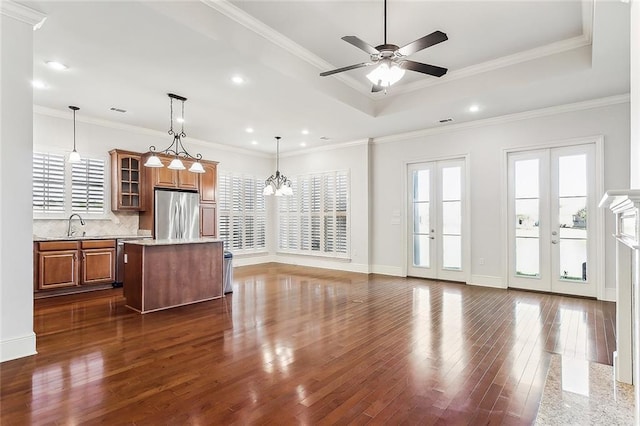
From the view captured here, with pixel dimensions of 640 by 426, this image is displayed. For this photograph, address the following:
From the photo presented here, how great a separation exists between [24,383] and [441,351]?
345cm

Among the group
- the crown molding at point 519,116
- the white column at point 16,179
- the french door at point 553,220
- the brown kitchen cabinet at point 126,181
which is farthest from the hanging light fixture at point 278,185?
the white column at point 16,179

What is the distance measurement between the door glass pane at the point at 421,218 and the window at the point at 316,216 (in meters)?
1.63

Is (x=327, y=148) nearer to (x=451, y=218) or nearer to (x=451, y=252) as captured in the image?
(x=451, y=218)

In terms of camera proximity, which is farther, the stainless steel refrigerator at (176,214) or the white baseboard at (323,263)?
the white baseboard at (323,263)

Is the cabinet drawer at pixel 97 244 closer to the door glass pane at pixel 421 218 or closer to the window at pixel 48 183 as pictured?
the window at pixel 48 183

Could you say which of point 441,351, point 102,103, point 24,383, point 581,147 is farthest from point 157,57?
point 581,147

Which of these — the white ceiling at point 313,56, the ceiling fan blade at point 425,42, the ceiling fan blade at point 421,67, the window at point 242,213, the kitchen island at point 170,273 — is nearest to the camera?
the ceiling fan blade at point 425,42

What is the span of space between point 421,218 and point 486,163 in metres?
1.64

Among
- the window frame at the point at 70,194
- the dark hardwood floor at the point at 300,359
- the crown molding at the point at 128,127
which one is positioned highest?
the crown molding at the point at 128,127

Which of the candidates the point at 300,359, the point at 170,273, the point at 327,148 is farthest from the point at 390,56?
the point at 327,148

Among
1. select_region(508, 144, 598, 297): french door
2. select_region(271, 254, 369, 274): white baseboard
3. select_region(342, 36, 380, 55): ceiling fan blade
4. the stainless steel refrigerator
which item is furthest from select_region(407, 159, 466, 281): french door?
the stainless steel refrigerator

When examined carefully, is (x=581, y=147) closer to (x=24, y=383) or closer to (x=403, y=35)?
(x=403, y=35)

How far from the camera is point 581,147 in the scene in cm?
536

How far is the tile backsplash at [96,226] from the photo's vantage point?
18.8 feet
